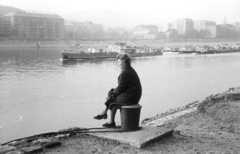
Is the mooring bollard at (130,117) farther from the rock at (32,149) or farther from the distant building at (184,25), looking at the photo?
the distant building at (184,25)

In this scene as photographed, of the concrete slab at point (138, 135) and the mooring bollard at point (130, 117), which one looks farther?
the mooring bollard at point (130, 117)

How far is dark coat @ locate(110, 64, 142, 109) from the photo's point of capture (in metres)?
6.91

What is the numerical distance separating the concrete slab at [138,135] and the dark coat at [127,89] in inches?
23.5

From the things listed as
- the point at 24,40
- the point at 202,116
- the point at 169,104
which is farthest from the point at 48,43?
the point at 202,116

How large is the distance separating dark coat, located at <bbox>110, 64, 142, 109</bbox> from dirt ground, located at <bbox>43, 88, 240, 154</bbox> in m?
0.86

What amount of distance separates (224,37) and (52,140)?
569 ft

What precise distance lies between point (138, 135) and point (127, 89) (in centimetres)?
95

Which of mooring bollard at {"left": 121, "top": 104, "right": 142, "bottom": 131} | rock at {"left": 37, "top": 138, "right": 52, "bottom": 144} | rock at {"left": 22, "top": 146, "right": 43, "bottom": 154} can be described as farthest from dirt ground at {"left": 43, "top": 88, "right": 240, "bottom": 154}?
mooring bollard at {"left": 121, "top": 104, "right": 142, "bottom": 131}

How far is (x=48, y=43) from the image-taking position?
115 meters

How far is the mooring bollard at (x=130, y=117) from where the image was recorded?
690 centimetres

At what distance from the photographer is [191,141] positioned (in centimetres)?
698

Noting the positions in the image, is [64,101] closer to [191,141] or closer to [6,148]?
[191,141]

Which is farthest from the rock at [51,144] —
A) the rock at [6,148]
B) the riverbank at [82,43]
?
the riverbank at [82,43]

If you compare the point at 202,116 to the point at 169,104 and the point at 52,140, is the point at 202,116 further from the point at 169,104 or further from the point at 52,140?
the point at 169,104
